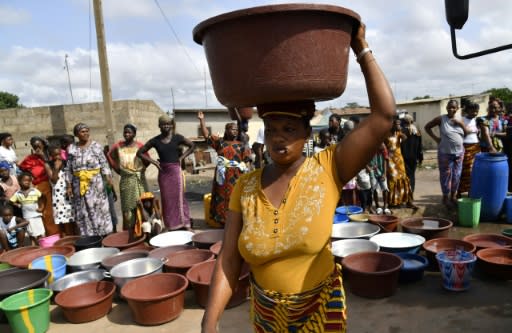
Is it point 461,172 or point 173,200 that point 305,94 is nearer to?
point 173,200

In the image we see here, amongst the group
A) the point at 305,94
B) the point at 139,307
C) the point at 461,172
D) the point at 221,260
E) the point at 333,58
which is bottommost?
the point at 139,307

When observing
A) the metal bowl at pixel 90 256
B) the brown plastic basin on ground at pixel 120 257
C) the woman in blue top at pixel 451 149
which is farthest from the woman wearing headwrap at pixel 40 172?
the woman in blue top at pixel 451 149

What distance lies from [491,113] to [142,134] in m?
8.72

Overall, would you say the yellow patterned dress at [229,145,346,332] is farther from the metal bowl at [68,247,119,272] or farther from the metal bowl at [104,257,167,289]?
the metal bowl at [68,247,119,272]

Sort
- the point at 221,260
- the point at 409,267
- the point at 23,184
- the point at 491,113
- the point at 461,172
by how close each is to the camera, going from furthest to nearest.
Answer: the point at 491,113
the point at 461,172
the point at 23,184
the point at 409,267
the point at 221,260

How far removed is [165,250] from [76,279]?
903 millimetres

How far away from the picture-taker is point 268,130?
1.31 meters

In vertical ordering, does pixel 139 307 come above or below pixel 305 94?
below

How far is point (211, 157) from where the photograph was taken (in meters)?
14.1

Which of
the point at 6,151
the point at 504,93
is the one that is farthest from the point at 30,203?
the point at 504,93

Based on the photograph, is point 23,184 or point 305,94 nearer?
point 305,94

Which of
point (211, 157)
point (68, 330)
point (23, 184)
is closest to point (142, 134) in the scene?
point (211, 157)

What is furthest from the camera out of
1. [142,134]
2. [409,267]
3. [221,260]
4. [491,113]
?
[142,134]

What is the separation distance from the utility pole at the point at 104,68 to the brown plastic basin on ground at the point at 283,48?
7439mm
